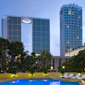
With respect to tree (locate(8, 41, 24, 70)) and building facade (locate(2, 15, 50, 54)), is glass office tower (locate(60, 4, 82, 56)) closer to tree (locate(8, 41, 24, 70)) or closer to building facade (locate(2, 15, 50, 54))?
building facade (locate(2, 15, 50, 54))

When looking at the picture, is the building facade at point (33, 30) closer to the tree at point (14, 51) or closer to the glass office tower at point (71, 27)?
the tree at point (14, 51)

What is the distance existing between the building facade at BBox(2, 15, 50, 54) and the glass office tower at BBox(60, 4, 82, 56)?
30832mm

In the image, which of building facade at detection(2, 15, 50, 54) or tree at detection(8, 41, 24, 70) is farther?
building facade at detection(2, 15, 50, 54)

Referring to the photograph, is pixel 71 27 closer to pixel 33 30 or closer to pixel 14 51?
pixel 33 30

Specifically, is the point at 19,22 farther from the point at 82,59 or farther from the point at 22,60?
the point at 82,59

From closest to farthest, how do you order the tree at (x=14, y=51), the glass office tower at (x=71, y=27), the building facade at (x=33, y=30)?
the tree at (x=14, y=51) < the building facade at (x=33, y=30) < the glass office tower at (x=71, y=27)

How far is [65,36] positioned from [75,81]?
2424 inches

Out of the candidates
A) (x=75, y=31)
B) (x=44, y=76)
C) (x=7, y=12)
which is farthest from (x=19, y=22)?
(x=75, y=31)

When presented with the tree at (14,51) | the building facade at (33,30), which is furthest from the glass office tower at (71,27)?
the tree at (14,51)

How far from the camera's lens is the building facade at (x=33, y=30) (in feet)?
147

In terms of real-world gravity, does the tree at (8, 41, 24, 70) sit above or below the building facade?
below

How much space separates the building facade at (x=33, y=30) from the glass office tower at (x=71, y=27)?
30832 mm

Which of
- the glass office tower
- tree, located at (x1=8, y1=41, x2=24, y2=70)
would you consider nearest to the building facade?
tree, located at (x1=8, y1=41, x2=24, y2=70)

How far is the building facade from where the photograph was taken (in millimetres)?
44875
